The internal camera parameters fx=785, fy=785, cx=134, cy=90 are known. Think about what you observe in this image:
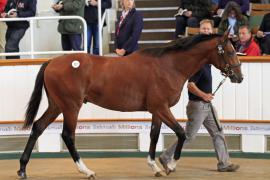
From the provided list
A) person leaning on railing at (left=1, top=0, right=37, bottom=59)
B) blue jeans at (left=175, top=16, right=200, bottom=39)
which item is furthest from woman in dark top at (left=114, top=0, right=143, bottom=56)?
blue jeans at (left=175, top=16, right=200, bottom=39)

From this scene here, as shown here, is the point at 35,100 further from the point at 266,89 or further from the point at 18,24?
the point at 266,89

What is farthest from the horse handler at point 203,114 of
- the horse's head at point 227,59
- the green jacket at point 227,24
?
the green jacket at point 227,24

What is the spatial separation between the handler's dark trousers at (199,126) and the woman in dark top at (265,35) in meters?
2.35

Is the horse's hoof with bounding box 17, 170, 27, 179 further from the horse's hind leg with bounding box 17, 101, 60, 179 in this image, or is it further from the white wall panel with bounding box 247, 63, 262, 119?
the white wall panel with bounding box 247, 63, 262, 119

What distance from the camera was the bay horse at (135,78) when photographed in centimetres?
930

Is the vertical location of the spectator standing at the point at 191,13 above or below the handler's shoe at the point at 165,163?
above

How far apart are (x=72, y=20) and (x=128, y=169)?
9.89 feet

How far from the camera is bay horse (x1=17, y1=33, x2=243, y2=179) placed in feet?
30.5

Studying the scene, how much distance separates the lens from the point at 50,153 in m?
11.2

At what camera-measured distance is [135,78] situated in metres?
9.34

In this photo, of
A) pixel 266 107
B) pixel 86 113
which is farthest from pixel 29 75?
pixel 266 107

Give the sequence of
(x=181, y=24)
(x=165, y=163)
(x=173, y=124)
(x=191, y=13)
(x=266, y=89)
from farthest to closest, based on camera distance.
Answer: (x=181, y=24) < (x=191, y=13) < (x=266, y=89) < (x=165, y=163) < (x=173, y=124)

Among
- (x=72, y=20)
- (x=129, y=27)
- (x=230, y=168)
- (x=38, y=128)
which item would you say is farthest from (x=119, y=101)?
(x=72, y=20)

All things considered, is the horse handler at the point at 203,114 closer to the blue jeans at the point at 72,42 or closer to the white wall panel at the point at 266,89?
the white wall panel at the point at 266,89
